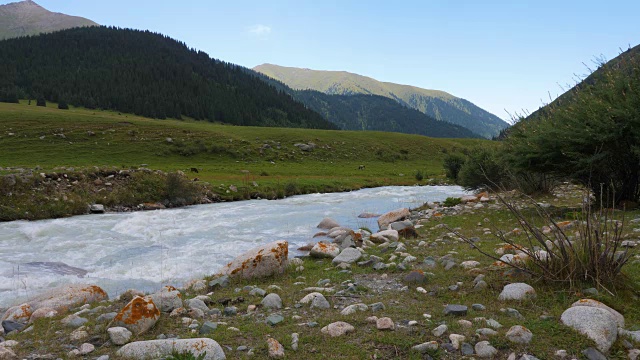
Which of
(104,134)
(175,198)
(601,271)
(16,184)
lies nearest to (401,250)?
(601,271)

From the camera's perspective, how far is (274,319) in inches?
231

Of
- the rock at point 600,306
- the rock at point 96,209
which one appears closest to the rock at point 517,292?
the rock at point 600,306

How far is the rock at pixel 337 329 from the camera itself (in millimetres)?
5215

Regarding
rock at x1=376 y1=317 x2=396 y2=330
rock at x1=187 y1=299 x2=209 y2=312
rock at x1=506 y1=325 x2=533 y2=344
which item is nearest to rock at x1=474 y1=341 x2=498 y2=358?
rock at x1=506 y1=325 x2=533 y2=344

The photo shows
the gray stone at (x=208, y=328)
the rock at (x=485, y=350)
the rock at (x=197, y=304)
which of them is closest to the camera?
the rock at (x=485, y=350)

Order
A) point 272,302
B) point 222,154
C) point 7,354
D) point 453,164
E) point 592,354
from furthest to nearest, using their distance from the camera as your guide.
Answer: point 222,154 < point 453,164 < point 272,302 < point 7,354 < point 592,354

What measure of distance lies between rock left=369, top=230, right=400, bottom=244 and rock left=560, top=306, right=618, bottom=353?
7708 mm

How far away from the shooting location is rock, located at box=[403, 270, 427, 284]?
7531 millimetres

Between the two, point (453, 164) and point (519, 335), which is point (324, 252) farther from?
point (453, 164)

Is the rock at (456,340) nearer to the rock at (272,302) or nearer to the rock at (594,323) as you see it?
the rock at (594,323)

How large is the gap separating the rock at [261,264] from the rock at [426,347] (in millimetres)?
5001

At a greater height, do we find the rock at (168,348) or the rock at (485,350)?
the rock at (485,350)

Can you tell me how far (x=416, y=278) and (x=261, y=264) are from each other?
363 centimetres

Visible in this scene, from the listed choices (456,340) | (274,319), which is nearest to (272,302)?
(274,319)
